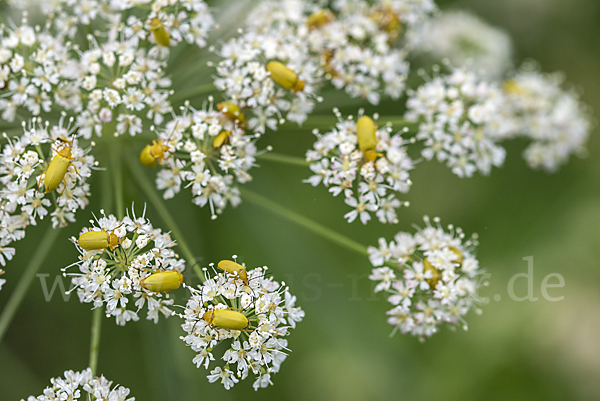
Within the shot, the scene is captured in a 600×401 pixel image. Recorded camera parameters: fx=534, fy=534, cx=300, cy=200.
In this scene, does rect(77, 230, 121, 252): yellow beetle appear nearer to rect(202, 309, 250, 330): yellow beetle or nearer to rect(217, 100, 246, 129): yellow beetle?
rect(202, 309, 250, 330): yellow beetle

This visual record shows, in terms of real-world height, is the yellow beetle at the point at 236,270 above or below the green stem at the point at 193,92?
below

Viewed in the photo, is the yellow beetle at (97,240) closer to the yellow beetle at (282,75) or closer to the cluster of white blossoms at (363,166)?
the cluster of white blossoms at (363,166)

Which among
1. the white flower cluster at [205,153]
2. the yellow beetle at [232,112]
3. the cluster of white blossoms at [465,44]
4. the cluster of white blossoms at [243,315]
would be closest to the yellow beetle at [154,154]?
the white flower cluster at [205,153]

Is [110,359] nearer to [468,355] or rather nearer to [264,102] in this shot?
[264,102]

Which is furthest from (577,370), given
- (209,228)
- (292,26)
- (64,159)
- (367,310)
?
(64,159)

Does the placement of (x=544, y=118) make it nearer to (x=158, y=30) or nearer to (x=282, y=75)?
(x=282, y=75)
